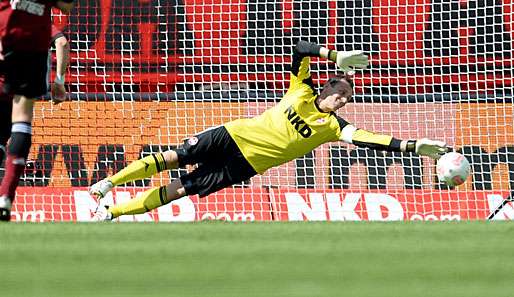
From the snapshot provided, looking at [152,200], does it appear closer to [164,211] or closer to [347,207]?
[164,211]

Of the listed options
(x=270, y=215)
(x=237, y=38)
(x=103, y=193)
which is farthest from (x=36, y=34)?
(x=237, y=38)

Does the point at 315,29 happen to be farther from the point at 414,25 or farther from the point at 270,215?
the point at 270,215

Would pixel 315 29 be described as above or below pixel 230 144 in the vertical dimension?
above

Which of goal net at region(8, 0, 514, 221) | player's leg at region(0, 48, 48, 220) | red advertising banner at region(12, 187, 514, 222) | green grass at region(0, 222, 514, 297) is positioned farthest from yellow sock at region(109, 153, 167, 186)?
green grass at region(0, 222, 514, 297)

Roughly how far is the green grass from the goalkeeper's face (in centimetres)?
327

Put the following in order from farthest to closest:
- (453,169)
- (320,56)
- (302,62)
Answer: (302,62) < (320,56) < (453,169)

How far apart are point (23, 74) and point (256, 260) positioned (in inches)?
87.2

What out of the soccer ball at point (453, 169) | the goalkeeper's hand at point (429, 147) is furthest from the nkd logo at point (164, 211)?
the goalkeeper's hand at point (429, 147)

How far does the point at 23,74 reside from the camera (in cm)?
587

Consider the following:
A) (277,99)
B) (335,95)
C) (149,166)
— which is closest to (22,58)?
(149,166)

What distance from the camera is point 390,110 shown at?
38.2ft

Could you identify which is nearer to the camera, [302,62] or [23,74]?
[23,74]

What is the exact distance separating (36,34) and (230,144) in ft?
9.44

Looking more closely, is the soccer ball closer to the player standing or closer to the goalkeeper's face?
the goalkeeper's face
